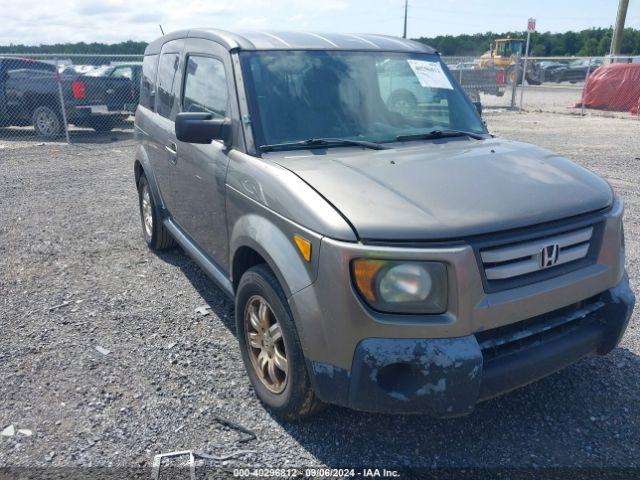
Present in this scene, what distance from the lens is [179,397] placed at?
3170 millimetres

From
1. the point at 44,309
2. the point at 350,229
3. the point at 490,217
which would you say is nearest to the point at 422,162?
the point at 490,217

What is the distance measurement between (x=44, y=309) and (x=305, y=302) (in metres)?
2.81

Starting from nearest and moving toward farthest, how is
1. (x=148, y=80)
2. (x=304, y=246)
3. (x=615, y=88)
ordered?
(x=304, y=246) → (x=148, y=80) → (x=615, y=88)

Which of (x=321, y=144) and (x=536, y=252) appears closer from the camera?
(x=536, y=252)

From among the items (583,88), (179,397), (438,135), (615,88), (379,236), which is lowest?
(583,88)

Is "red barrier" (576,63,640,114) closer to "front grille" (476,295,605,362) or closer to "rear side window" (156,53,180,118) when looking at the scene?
"rear side window" (156,53,180,118)

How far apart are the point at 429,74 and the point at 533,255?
196 centimetres

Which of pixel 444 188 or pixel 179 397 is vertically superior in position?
pixel 444 188

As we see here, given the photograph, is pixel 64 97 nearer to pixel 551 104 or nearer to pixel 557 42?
pixel 551 104

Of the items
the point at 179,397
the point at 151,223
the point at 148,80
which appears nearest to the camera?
the point at 179,397

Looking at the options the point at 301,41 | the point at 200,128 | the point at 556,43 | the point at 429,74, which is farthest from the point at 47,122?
→ the point at 556,43

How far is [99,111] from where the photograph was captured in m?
13.4

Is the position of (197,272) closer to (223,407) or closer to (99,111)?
(223,407)

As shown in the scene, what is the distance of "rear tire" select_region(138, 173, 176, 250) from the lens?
5.20 metres
